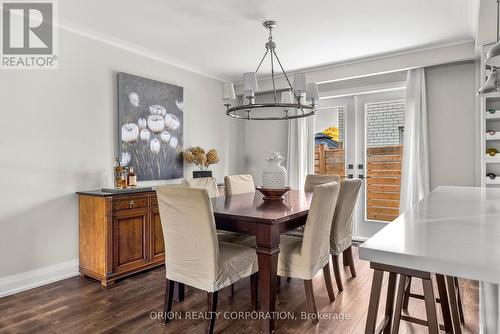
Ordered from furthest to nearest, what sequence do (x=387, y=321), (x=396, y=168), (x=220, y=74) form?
1. (x=220, y=74)
2. (x=396, y=168)
3. (x=387, y=321)

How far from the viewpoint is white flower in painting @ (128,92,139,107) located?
11.8ft

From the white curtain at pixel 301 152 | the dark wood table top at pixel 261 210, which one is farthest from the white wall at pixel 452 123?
the dark wood table top at pixel 261 210

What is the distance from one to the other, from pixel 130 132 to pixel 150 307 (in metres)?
1.98

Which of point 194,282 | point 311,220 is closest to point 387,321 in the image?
point 311,220

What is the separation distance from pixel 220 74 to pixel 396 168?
2888 millimetres

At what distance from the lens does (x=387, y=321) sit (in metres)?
1.60

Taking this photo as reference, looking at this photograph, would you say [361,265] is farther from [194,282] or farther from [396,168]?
[194,282]

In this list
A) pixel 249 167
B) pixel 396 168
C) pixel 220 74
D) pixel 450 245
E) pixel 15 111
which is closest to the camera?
pixel 450 245

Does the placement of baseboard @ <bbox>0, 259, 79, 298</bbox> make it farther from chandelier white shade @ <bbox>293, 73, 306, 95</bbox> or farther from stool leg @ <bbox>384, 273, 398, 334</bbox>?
stool leg @ <bbox>384, 273, 398, 334</bbox>

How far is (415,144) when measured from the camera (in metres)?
3.90

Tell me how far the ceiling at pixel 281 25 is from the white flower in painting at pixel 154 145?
109 cm

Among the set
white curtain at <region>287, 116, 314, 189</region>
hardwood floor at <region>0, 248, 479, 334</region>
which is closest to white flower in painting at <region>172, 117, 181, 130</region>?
white curtain at <region>287, 116, 314, 189</region>

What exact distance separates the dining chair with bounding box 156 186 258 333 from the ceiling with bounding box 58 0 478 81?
174 cm

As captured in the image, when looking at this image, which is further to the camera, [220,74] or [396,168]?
[220,74]
